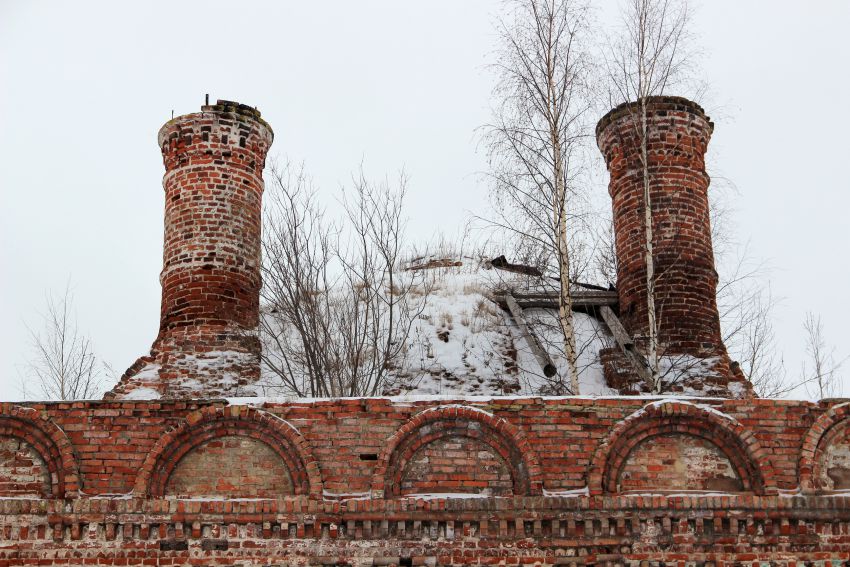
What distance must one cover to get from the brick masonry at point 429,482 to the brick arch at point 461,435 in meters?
0.01

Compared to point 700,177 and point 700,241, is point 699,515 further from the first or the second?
point 700,177

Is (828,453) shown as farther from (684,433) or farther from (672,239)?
(672,239)

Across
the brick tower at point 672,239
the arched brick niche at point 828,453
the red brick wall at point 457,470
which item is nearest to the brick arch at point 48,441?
the red brick wall at point 457,470

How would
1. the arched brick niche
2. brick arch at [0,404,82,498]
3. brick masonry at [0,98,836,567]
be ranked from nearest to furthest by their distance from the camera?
brick masonry at [0,98,836,567]
brick arch at [0,404,82,498]
the arched brick niche

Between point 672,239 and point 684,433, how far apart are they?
11.7 feet

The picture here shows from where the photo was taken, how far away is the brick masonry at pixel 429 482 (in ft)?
25.9

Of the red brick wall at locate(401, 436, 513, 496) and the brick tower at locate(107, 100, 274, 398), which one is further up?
the brick tower at locate(107, 100, 274, 398)

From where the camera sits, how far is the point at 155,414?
831cm

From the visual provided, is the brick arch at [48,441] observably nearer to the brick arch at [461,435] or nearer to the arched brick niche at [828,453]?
the brick arch at [461,435]

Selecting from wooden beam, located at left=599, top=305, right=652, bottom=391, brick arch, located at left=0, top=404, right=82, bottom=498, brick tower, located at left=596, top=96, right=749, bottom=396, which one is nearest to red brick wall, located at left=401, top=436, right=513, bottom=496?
brick arch, located at left=0, top=404, right=82, bottom=498

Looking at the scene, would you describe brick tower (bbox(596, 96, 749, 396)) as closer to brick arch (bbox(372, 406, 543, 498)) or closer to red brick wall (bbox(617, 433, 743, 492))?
red brick wall (bbox(617, 433, 743, 492))

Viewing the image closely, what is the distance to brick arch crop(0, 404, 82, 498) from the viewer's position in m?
8.06

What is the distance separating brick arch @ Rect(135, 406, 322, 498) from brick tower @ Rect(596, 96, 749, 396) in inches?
167

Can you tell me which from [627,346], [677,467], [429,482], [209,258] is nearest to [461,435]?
[429,482]
